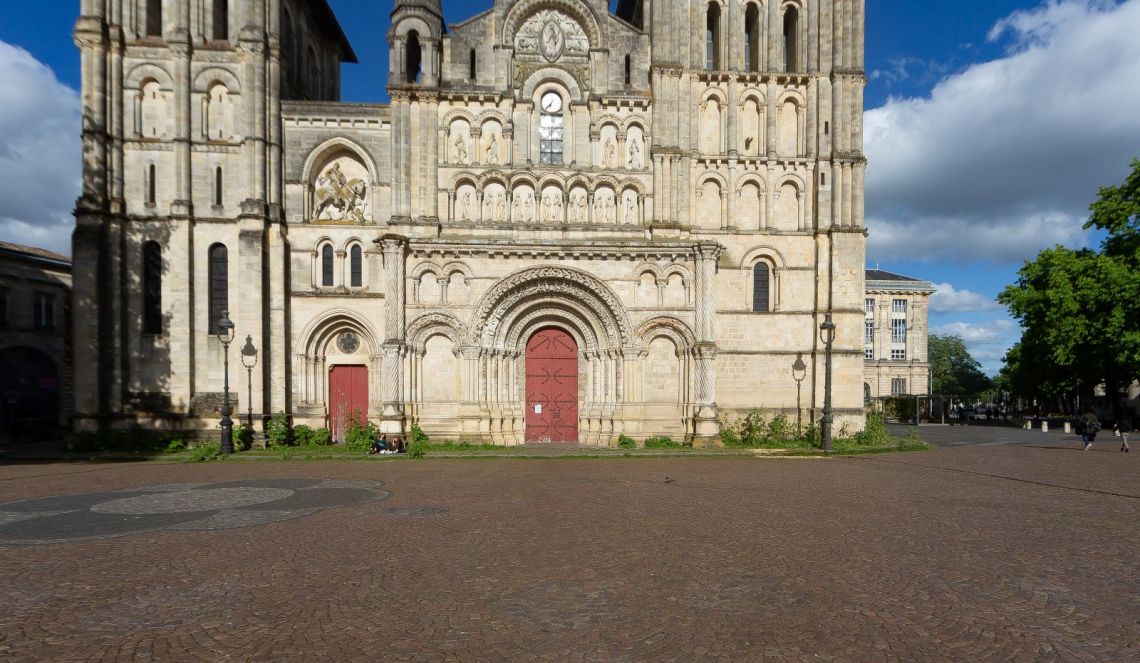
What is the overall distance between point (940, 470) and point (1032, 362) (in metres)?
30.1

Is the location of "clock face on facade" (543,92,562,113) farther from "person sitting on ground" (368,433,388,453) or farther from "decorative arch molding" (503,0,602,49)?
"person sitting on ground" (368,433,388,453)

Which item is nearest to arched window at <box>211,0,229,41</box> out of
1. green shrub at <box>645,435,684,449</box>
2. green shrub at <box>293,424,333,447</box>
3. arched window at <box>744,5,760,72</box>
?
green shrub at <box>293,424,333,447</box>

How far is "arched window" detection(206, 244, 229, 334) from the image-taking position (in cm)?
2223

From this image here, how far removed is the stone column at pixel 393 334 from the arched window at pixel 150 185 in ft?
30.3

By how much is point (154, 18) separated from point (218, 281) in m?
11.3

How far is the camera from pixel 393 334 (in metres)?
21.3

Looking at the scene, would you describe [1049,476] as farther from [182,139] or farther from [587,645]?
[182,139]

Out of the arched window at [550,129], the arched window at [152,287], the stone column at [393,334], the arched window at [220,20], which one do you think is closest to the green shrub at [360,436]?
the stone column at [393,334]

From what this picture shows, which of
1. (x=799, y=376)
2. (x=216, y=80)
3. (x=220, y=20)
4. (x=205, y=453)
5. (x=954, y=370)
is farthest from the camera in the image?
(x=954, y=370)

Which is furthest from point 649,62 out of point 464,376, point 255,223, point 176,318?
point 176,318

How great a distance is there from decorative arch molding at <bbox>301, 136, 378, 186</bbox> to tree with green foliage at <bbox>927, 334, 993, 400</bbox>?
81.1m

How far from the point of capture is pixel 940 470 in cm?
1664

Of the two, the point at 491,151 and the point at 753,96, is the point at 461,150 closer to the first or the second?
the point at 491,151

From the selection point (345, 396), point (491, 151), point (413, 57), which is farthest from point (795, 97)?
point (345, 396)
